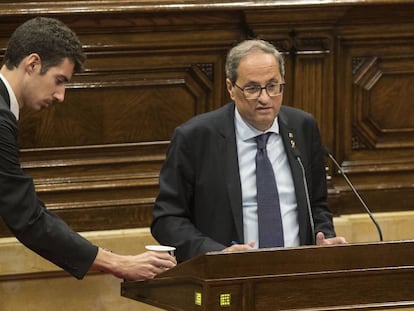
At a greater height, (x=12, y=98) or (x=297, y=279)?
(x=12, y=98)

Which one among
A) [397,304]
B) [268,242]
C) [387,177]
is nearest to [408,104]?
[387,177]

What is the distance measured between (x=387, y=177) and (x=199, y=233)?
2214mm

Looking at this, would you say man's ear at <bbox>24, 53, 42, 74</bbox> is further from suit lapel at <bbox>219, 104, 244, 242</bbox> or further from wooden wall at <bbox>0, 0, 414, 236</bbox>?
wooden wall at <bbox>0, 0, 414, 236</bbox>

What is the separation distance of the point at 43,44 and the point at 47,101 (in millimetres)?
199

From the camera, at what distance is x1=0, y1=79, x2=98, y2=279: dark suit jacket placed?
4.20 metres

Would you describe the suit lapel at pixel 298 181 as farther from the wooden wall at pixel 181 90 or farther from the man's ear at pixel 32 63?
the wooden wall at pixel 181 90

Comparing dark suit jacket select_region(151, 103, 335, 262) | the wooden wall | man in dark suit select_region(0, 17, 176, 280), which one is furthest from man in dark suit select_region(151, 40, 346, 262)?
the wooden wall

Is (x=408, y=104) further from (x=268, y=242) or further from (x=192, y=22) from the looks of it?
(x=268, y=242)

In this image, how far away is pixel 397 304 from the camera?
406 centimetres

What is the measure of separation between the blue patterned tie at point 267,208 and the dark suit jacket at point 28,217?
0.69m

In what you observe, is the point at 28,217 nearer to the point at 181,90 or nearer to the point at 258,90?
the point at 258,90

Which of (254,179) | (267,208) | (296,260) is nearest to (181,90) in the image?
(254,179)

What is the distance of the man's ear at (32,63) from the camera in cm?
435

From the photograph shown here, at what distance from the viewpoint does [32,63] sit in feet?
14.3
